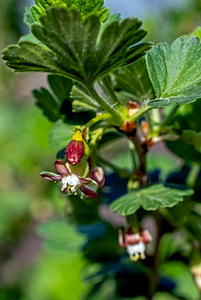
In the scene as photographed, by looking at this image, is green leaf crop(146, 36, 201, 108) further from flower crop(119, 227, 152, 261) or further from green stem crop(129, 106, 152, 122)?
flower crop(119, 227, 152, 261)

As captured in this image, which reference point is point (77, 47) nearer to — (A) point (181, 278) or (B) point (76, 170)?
(B) point (76, 170)

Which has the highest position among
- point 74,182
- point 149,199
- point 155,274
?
point 74,182

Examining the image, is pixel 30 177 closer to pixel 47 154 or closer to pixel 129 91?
pixel 47 154

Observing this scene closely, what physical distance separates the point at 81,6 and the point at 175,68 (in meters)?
0.17

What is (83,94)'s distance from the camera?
2.10 feet

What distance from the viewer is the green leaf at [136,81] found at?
647 mm

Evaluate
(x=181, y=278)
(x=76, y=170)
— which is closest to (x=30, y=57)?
(x=76, y=170)

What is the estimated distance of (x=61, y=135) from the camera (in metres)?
Result: 0.70

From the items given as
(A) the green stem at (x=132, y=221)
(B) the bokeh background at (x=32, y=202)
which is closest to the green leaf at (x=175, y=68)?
(A) the green stem at (x=132, y=221)

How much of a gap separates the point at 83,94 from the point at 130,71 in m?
0.09

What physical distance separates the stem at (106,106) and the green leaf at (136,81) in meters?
0.10

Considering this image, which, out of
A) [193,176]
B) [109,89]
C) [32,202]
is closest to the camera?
[109,89]

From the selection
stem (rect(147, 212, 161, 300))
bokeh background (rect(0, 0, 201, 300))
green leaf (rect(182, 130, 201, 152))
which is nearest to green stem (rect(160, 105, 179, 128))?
green leaf (rect(182, 130, 201, 152))

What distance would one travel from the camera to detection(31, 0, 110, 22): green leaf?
1.73 feet
